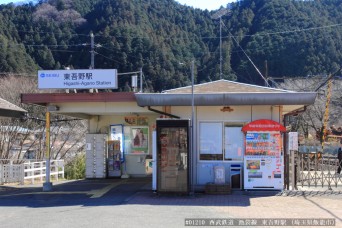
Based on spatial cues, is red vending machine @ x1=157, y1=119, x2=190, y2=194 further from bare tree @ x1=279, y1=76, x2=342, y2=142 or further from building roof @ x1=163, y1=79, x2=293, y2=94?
bare tree @ x1=279, y1=76, x2=342, y2=142

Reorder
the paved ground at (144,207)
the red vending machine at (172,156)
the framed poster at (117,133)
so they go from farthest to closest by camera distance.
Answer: the framed poster at (117,133)
the red vending machine at (172,156)
the paved ground at (144,207)

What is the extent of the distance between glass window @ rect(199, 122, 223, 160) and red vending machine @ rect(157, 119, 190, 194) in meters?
1.56

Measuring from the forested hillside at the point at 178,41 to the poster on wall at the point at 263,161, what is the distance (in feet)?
69.3

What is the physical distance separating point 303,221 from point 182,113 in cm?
650

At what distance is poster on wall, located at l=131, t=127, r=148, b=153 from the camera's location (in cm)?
2083

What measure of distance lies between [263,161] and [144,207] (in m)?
4.44

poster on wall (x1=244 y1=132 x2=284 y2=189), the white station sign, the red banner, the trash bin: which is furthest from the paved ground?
the white station sign

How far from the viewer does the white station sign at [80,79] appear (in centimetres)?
1612

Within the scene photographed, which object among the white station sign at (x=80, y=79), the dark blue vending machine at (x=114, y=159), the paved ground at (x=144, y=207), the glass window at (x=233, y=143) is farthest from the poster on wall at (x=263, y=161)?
the dark blue vending machine at (x=114, y=159)

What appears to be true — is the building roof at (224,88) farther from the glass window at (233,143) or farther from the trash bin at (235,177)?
the trash bin at (235,177)

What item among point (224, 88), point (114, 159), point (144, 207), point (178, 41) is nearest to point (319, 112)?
point (178, 41)

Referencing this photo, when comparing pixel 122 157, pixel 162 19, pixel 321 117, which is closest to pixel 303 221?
pixel 122 157

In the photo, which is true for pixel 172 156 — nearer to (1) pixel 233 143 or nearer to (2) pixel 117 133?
(1) pixel 233 143

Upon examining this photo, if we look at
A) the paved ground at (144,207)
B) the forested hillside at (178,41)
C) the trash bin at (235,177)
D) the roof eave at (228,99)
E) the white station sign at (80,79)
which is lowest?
the paved ground at (144,207)
